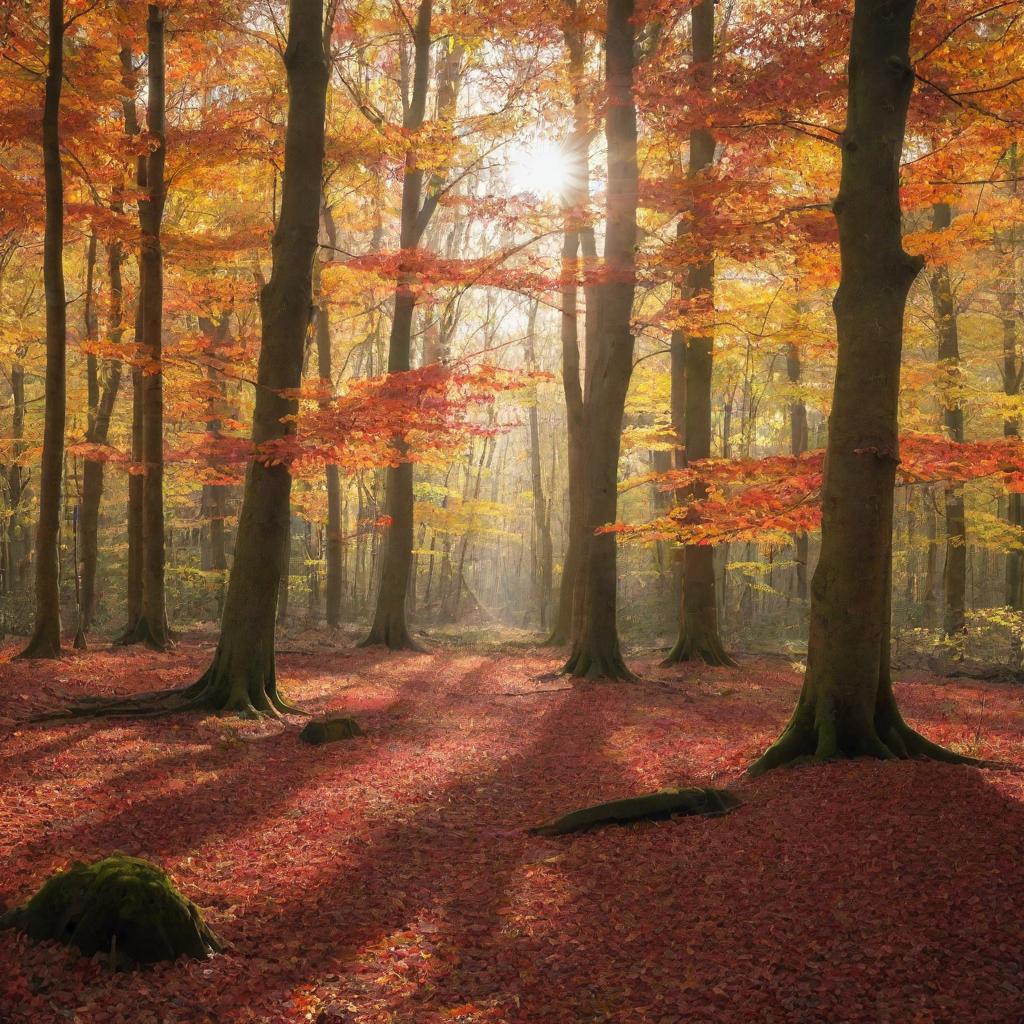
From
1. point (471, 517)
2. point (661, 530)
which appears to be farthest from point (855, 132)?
point (471, 517)

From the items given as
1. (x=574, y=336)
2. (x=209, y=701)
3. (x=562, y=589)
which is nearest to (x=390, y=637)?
(x=562, y=589)

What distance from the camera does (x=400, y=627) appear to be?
17.6 m

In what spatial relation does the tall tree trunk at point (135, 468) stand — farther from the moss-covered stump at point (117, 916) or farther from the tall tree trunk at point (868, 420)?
the tall tree trunk at point (868, 420)

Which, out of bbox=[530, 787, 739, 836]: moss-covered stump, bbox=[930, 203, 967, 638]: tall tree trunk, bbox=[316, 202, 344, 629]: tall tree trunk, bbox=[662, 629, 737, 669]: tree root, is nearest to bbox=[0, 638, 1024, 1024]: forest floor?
bbox=[530, 787, 739, 836]: moss-covered stump

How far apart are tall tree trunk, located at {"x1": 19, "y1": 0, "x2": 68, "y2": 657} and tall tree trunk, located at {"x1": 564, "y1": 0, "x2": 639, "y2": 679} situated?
24.7 feet

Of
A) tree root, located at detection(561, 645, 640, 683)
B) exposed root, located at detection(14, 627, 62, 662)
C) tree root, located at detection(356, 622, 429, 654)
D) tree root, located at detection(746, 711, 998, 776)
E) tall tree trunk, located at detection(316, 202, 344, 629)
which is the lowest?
tree root, located at detection(356, 622, 429, 654)

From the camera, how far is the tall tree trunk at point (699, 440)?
1425cm

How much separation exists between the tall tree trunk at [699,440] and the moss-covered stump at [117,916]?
Result: 1125 cm

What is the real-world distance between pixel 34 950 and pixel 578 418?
15.2 metres

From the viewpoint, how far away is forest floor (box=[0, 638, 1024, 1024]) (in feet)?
12.0

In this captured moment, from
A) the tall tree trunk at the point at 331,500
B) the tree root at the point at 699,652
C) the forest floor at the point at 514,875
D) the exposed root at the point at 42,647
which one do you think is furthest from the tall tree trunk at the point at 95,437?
the tree root at the point at 699,652

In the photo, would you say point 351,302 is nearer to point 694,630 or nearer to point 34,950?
point 694,630

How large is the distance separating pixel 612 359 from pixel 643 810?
819 cm

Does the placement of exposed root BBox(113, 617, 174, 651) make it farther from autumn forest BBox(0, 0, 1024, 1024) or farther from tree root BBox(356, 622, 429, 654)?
tree root BBox(356, 622, 429, 654)
